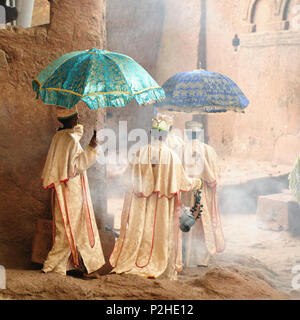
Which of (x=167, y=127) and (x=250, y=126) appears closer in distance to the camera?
(x=167, y=127)

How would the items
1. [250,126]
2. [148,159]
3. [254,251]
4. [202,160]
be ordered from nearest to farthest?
[148,159], [202,160], [254,251], [250,126]

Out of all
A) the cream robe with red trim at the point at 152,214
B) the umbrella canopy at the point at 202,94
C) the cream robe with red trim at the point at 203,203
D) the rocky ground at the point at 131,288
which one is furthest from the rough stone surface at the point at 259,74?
the rocky ground at the point at 131,288

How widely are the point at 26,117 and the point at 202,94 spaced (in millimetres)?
2530

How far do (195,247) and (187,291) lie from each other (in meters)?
2.14

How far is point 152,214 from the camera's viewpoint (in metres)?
5.91

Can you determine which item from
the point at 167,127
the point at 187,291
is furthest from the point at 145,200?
the point at 187,291

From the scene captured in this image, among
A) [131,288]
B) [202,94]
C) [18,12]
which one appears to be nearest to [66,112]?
[131,288]

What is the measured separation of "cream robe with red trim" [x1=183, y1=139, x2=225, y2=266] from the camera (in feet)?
23.1

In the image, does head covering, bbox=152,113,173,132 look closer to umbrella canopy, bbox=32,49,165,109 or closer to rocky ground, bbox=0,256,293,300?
umbrella canopy, bbox=32,49,165,109

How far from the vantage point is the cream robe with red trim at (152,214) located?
5812 mm

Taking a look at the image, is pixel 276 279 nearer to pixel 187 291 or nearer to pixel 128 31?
pixel 187 291

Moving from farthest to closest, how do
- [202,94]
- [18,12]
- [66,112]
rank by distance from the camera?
[18,12], [202,94], [66,112]

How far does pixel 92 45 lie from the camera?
6.48 meters

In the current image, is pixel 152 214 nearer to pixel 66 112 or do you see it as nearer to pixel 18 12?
pixel 66 112
